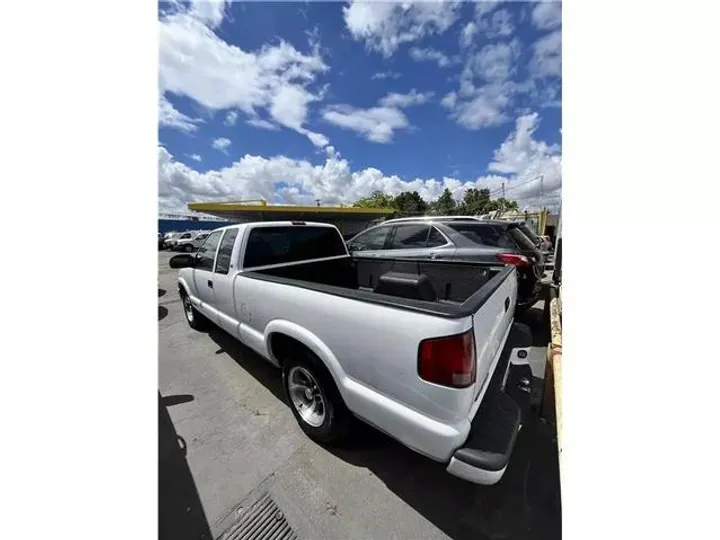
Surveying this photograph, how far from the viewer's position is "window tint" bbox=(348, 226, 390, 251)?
605 cm

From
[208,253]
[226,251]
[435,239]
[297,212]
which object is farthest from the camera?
[297,212]

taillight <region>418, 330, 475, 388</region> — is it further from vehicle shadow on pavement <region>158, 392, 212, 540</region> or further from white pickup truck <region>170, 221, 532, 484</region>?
vehicle shadow on pavement <region>158, 392, 212, 540</region>

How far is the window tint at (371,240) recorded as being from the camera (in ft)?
19.9

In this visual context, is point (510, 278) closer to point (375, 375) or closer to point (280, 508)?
point (375, 375)

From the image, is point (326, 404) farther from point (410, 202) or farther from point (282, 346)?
point (410, 202)

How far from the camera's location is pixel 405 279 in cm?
248

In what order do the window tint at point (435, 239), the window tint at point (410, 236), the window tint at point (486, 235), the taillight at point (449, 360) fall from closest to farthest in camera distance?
the taillight at point (449, 360) → the window tint at point (486, 235) → the window tint at point (435, 239) → the window tint at point (410, 236)

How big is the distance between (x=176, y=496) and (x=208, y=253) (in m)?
2.58

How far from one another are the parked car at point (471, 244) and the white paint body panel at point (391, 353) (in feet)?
6.44

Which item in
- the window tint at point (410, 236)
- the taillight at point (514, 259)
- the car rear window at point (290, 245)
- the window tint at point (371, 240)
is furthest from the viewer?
the window tint at point (371, 240)

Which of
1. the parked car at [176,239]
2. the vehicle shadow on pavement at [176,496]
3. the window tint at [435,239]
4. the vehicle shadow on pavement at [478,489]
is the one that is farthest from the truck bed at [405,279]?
the parked car at [176,239]

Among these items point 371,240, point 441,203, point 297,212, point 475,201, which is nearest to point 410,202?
point 441,203

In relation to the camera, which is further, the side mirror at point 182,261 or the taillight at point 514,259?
the taillight at point 514,259

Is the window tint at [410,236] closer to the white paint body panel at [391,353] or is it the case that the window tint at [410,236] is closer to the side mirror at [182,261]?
the white paint body panel at [391,353]
